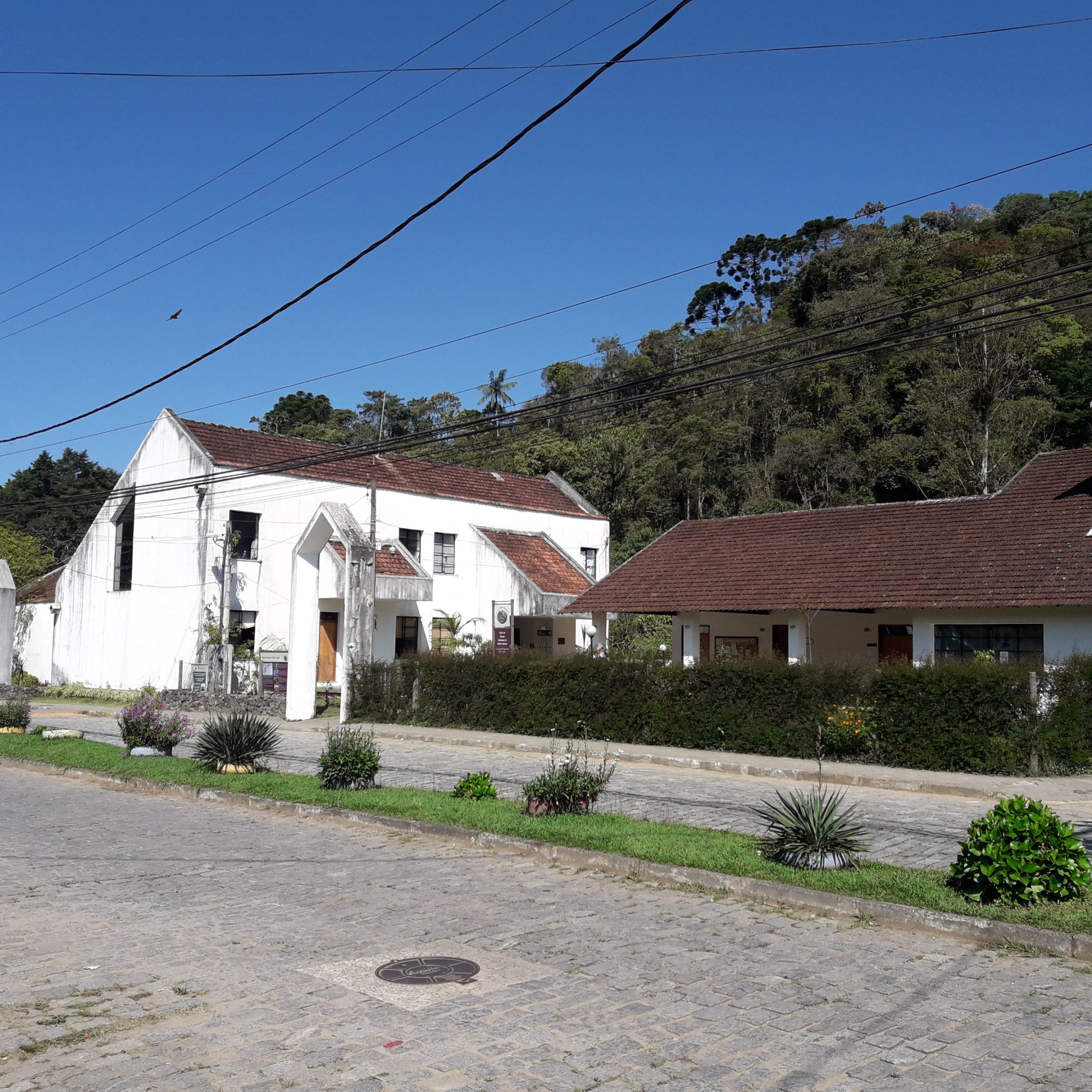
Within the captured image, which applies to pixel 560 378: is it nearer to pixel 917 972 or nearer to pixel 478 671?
pixel 478 671

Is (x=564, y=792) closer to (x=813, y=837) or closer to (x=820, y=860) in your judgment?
(x=813, y=837)

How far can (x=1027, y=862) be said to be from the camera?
320 inches

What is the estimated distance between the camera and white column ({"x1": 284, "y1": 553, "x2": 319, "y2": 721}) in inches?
1153

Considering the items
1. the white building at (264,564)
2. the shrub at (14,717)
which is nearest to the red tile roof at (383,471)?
the white building at (264,564)

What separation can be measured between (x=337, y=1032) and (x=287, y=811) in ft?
28.5

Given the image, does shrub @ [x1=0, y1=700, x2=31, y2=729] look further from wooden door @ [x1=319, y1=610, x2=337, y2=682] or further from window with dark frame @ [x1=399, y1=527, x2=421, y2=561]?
window with dark frame @ [x1=399, y1=527, x2=421, y2=561]

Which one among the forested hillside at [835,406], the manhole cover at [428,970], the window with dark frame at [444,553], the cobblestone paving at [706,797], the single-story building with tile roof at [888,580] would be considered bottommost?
the cobblestone paving at [706,797]

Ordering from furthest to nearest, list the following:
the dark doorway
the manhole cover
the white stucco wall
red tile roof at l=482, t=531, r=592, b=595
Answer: red tile roof at l=482, t=531, r=592, b=595 → the white stucco wall → the dark doorway → the manhole cover

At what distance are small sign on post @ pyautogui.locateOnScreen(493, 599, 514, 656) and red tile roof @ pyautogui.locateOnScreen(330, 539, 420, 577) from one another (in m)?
4.55

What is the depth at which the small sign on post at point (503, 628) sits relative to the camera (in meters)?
28.9

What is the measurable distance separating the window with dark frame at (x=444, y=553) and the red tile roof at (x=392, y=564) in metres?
6.58

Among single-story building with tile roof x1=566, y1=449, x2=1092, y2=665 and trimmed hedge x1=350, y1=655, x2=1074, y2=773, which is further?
single-story building with tile roof x1=566, y1=449, x2=1092, y2=665

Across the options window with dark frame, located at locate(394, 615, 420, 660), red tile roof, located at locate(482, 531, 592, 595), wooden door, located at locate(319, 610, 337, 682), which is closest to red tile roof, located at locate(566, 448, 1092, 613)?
window with dark frame, located at locate(394, 615, 420, 660)

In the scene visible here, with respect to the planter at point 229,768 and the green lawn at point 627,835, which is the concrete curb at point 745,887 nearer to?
the green lawn at point 627,835
